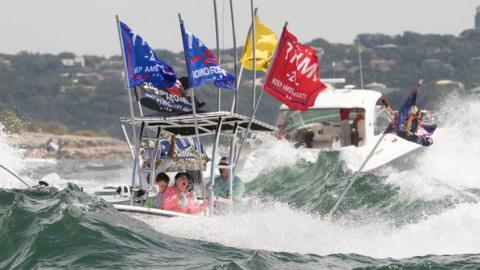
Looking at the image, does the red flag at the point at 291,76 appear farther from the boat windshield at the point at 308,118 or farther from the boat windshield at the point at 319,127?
the boat windshield at the point at 308,118

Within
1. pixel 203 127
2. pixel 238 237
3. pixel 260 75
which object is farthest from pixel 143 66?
pixel 260 75

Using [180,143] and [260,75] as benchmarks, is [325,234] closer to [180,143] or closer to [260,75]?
[180,143]

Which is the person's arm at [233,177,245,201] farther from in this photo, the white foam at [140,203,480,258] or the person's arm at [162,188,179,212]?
A: the person's arm at [162,188,179,212]

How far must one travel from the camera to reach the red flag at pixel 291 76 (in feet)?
54.0

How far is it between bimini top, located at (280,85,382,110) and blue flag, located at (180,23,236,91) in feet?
54.5

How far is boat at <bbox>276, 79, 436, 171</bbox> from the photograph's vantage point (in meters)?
29.5

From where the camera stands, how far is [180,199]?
15.8 m

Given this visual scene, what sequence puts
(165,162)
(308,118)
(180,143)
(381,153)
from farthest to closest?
(308,118), (381,153), (180,143), (165,162)

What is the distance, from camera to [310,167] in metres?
30.9

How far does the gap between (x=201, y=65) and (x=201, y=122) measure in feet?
3.51

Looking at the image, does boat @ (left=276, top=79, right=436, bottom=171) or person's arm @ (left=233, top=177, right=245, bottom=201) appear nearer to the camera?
person's arm @ (left=233, top=177, right=245, bottom=201)

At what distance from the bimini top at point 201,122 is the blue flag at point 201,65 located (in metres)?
0.44

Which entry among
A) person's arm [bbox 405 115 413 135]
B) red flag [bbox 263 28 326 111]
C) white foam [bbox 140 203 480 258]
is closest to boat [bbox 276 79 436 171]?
person's arm [bbox 405 115 413 135]

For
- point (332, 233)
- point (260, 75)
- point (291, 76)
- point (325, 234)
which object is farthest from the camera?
point (260, 75)
